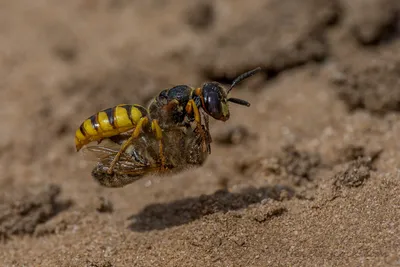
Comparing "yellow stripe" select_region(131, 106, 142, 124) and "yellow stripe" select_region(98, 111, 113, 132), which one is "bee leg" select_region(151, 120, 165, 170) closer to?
"yellow stripe" select_region(131, 106, 142, 124)

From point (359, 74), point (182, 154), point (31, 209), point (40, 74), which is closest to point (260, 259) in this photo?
point (182, 154)

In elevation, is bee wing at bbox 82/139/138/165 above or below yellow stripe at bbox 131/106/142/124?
below

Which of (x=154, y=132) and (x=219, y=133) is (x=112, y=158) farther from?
(x=219, y=133)

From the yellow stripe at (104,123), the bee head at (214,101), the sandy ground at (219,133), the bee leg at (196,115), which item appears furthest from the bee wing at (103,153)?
the bee head at (214,101)

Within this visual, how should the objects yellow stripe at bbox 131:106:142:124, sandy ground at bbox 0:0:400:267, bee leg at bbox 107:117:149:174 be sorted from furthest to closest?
yellow stripe at bbox 131:106:142:124, bee leg at bbox 107:117:149:174, sandy ground at bbox 0:0:400:267

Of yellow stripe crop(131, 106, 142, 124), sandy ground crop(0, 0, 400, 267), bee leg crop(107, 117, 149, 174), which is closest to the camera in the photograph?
sandy ground crop(0, 0, 400, 267)

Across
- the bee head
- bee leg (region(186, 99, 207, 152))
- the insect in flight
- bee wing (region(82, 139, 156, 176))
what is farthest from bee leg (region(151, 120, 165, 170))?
the bee head

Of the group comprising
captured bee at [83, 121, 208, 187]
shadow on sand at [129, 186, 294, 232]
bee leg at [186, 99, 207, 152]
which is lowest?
shadow on sand at [129, 186, 294, 232]

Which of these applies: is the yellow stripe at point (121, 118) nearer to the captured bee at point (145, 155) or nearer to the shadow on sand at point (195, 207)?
the captured bee at point (145, 155)
